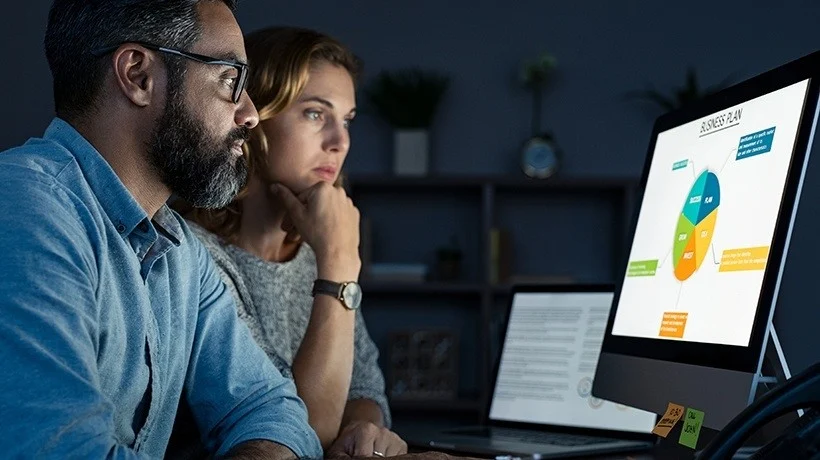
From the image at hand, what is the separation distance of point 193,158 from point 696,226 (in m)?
0.69

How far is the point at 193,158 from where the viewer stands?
141 centimetres

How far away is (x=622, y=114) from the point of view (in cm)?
476

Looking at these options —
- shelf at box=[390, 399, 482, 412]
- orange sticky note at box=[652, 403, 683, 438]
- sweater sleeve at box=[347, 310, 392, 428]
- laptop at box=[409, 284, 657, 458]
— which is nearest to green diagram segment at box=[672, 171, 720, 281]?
orange sticky note at box=[652, 403, 683, 438]

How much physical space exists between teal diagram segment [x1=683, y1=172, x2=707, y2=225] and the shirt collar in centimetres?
70

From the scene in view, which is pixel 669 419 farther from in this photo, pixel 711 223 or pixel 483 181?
pixel 483 181

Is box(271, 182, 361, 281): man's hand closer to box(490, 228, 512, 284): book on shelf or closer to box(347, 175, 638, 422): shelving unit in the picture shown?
box(490, 228, 512, 284): book on shelf

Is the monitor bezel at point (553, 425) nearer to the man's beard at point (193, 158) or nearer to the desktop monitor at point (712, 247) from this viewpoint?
the desktop monitor at point (712, 247)

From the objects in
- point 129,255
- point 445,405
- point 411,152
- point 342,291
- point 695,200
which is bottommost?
point 445,405

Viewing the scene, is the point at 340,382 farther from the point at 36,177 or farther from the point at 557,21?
the point at 557,21

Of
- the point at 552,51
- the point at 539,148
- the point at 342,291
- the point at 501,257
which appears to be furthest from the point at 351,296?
the point at 552,51

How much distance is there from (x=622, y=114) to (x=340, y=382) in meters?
3.20

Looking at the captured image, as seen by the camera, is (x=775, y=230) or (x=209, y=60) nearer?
(x=775, y=230)

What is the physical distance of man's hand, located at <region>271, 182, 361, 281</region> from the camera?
6.62 feet

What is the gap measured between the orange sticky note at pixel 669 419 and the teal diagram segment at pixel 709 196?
0.78 ft
